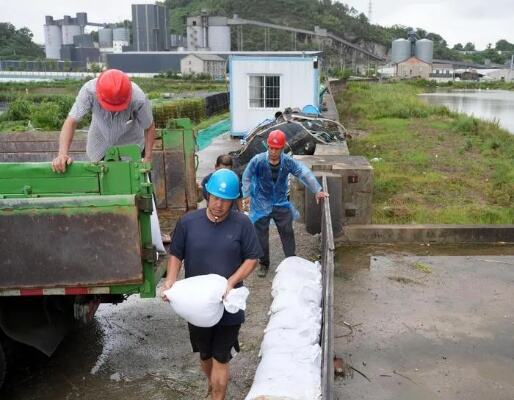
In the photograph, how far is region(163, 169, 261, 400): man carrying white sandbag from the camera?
131 inches

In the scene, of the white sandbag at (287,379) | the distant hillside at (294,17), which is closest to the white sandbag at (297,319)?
the white sandbag at (287,379)

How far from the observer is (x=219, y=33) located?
10162 cm

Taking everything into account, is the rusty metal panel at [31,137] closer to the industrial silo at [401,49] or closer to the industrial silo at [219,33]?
the industrial silo at [219,33]

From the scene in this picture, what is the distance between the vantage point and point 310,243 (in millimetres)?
7426

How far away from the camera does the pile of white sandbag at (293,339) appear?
3.49 m

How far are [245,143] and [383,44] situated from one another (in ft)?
435

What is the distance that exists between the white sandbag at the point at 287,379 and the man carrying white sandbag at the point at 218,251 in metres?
0.30

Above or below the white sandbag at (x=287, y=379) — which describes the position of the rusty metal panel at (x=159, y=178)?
above

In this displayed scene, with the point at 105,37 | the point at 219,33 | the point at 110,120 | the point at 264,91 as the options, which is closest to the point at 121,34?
the point at 105,37

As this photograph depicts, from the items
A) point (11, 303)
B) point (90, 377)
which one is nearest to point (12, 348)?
point (11, 303)

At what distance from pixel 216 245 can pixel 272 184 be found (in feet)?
8.42

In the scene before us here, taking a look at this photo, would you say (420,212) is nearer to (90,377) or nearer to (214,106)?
(90,377)

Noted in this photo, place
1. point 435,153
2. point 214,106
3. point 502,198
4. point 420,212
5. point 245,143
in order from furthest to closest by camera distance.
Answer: point 214,106 < point 435,153 < point 245,143 < point 502,198 < point 420,212

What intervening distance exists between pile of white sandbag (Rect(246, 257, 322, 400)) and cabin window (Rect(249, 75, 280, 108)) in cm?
1217
